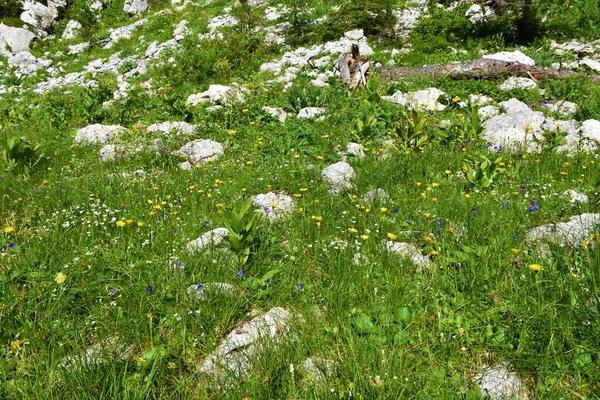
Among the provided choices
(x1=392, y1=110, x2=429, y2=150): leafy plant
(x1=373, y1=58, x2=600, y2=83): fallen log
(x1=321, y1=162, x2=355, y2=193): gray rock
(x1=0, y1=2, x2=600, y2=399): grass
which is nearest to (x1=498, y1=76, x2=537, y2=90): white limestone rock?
(x1=373, y1=58, x2=600, y2=83): fallen log

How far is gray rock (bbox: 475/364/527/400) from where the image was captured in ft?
7.79

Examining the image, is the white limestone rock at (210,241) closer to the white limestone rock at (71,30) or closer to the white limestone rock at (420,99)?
the white limestone rock at (420,99)

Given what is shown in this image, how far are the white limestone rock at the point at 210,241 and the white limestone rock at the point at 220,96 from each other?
21.8ft

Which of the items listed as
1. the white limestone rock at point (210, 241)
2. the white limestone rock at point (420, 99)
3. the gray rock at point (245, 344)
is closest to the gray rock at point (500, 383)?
the gray rock at point (245, 344)

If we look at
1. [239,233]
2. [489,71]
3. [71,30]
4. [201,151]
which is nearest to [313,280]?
[239,233]

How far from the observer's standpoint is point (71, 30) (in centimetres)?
2211

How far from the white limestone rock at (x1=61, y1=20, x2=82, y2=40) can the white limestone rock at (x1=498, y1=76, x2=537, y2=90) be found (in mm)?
21248

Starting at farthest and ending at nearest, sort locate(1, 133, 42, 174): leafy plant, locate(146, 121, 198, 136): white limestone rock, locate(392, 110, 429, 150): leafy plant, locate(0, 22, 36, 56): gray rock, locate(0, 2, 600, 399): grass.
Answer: locate(0, 22, 36, 56): gray rock
locate(146, 121, 198, 136): white limestone rock
locate(392, 110, 429, 150): leafy plant
locate(1, 133, 42, 174): leafy plant
locate(0, 2, 600, 399): grass

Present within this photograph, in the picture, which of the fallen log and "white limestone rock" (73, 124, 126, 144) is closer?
"white limestone rock" (73, 124, 126, 144)

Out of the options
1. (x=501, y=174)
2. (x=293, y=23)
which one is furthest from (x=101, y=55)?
(x=501, y=174)

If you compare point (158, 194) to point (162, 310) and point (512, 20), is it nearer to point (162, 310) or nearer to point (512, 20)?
point (162, 310)

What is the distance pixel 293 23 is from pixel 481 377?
16.5 meters

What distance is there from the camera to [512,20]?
1354 cm

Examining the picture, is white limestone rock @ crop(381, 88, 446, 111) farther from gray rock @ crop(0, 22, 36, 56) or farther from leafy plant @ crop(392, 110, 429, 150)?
gray rock @ crop(0, 22, 36, 56)
